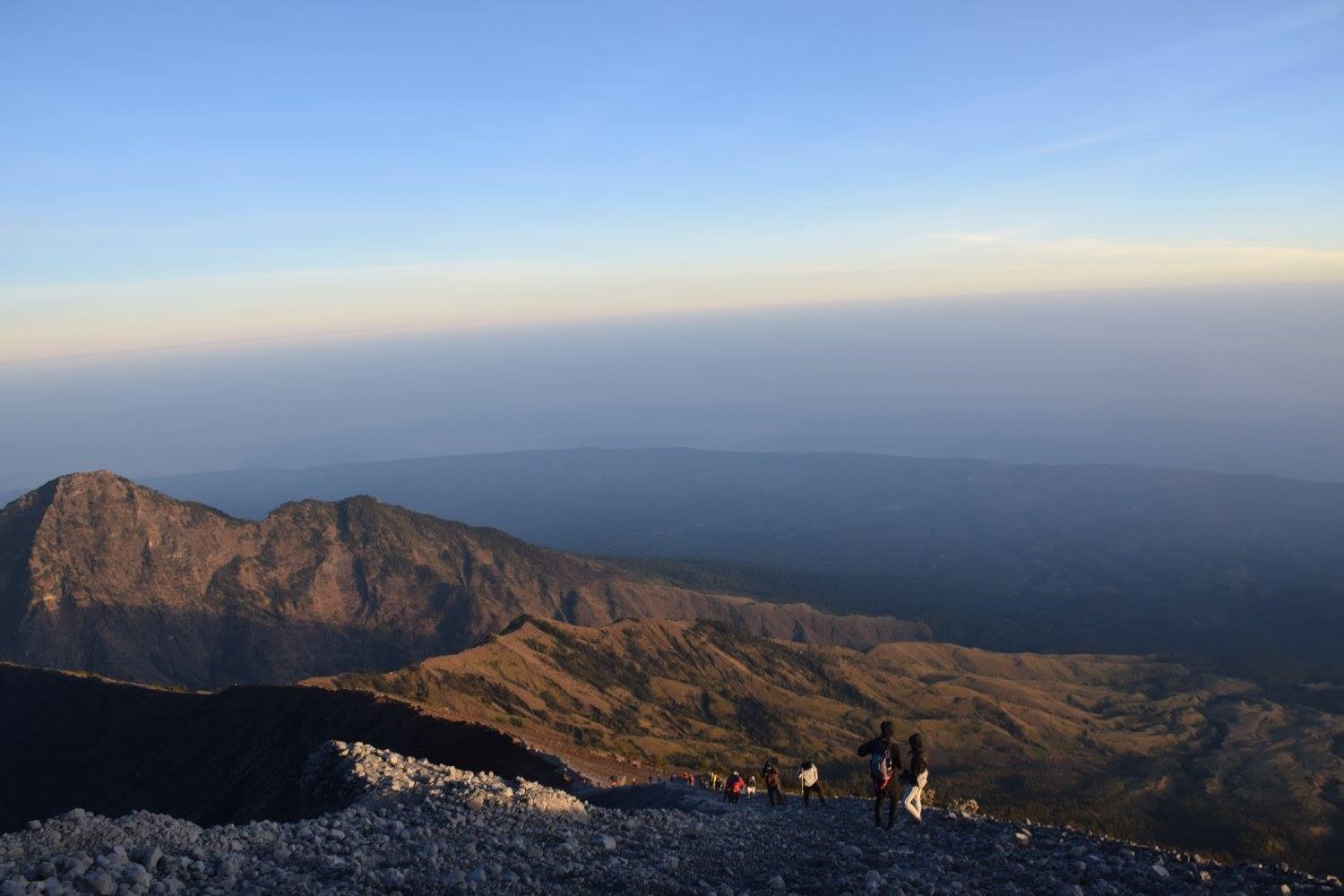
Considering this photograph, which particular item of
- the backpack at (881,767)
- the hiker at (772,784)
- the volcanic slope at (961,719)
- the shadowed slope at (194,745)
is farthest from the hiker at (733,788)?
the volcanic slope at (961,719)

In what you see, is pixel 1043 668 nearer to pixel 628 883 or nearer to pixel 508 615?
pixel 508 615

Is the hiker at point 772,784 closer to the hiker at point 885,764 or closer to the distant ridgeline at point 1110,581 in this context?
the hiker at point 885,764

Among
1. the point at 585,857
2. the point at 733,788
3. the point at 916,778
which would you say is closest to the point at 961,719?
the point at 733,788

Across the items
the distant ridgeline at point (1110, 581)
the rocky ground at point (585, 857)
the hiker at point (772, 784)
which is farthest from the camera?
the distant ridgeline at point (1110, 581)

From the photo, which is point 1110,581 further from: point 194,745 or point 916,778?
point 916,778

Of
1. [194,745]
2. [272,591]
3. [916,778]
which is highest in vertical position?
[916,778]

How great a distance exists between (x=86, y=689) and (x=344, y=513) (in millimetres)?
63886

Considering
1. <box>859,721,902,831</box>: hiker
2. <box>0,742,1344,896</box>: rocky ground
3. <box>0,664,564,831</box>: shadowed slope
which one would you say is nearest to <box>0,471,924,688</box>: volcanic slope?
<box>0,664,564,831</box>: shadowed slope

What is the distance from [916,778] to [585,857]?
5.81 metres

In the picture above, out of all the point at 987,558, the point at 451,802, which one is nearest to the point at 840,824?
the point at 451,802

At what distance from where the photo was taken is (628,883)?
431 inches

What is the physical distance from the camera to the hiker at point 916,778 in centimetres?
1390

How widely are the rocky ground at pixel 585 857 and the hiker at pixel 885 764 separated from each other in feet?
1.48

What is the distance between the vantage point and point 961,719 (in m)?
78.2
